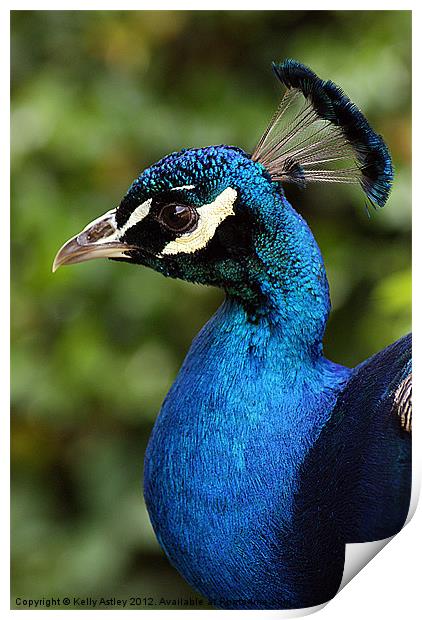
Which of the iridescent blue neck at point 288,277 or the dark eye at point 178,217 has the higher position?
the dark eye at point 178,217

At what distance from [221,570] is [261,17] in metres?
0.67

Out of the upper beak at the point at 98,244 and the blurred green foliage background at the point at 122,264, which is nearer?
the upper beak at the point at 98,244

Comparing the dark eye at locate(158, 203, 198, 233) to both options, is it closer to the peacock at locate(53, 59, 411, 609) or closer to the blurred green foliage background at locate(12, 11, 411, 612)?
the peacock at locate(53, 59, 411, 609)

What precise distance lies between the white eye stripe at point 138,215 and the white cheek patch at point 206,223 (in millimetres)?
42

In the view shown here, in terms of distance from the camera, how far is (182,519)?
1.04 m

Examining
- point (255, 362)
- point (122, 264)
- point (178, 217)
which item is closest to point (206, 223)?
point (178, 217)

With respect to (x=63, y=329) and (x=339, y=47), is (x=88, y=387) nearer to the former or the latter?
(x=63, y=329)

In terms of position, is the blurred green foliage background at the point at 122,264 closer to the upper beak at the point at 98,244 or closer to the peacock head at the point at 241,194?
the peacock head at the point at 241,194

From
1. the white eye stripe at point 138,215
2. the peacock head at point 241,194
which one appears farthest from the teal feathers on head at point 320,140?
the white eye stripe at point 138,215

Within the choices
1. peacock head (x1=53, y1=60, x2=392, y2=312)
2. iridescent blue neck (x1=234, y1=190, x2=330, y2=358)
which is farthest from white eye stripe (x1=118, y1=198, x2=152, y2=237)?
iridescent blue neck (x1=234, y1=190, x2=330, y2=358)

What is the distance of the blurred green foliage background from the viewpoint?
119 cm

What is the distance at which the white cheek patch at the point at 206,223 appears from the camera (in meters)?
0.99

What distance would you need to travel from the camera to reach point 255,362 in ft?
3.39

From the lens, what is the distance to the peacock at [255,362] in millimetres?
1000
